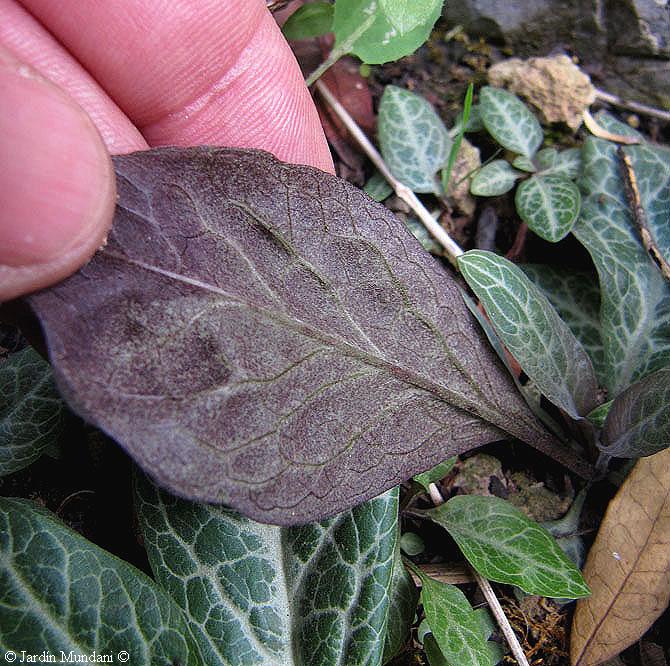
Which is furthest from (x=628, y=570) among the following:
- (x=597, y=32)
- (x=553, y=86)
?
(x=597, y=32)

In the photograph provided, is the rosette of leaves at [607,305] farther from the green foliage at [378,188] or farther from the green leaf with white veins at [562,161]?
the green foliage at [378,188]

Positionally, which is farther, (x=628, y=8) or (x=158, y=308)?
(x=628, y=8)

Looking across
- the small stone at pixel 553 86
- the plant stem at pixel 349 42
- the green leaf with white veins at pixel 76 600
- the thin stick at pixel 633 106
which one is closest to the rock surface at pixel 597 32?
the thin stick at pixel 633 106

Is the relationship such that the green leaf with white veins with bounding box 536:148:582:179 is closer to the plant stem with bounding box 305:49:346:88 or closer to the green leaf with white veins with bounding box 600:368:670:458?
the plant stem with bounding box 305:49:346:88

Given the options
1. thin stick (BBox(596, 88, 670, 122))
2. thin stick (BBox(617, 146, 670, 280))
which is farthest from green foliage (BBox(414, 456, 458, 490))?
thin stick (BBox(596, 88, 670, 122))

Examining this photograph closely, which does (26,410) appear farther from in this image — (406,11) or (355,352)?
(406,11)

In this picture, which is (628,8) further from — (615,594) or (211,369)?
(211,369)

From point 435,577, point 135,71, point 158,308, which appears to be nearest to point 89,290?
point 158,308
